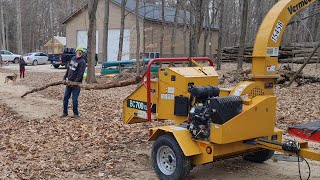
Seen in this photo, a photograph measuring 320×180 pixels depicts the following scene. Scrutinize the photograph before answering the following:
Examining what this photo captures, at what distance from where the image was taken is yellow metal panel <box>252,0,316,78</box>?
5969 mm

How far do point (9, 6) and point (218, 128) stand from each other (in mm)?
71800

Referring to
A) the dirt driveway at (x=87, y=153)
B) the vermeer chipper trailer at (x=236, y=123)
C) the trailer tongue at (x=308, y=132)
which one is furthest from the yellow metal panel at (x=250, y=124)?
the dirt driveway at (x=87, y=153)

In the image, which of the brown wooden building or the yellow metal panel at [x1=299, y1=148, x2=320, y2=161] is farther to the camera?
the brown wooden building

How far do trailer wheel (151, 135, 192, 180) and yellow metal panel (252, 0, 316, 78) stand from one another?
5.54 feet

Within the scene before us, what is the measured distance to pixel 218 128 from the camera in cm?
565

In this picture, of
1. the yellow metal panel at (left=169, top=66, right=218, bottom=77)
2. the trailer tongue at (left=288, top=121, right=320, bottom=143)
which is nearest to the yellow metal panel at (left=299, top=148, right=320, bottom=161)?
the trailer tongue at (left=288, top=121, right=320, bottom=143)

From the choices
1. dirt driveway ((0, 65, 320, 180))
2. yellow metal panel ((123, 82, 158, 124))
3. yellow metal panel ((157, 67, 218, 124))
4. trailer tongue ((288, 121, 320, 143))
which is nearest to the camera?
trailer tongue ((288, 121, 320, 143))

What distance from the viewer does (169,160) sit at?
639 cm

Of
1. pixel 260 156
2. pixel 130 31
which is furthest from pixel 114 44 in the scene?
pixel 260 156

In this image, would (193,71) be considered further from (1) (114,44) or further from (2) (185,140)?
(1) (114,44)

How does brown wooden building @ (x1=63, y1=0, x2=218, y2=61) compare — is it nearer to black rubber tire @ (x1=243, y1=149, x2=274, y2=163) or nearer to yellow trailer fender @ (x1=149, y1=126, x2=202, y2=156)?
black rubber tire @ (x1=243, y1=149, x2=274, y2=163)

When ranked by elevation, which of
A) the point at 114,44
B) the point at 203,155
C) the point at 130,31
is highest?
the point at 130,31

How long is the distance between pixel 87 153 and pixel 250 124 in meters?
3.57

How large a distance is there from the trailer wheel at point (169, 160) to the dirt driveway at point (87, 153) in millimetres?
333
